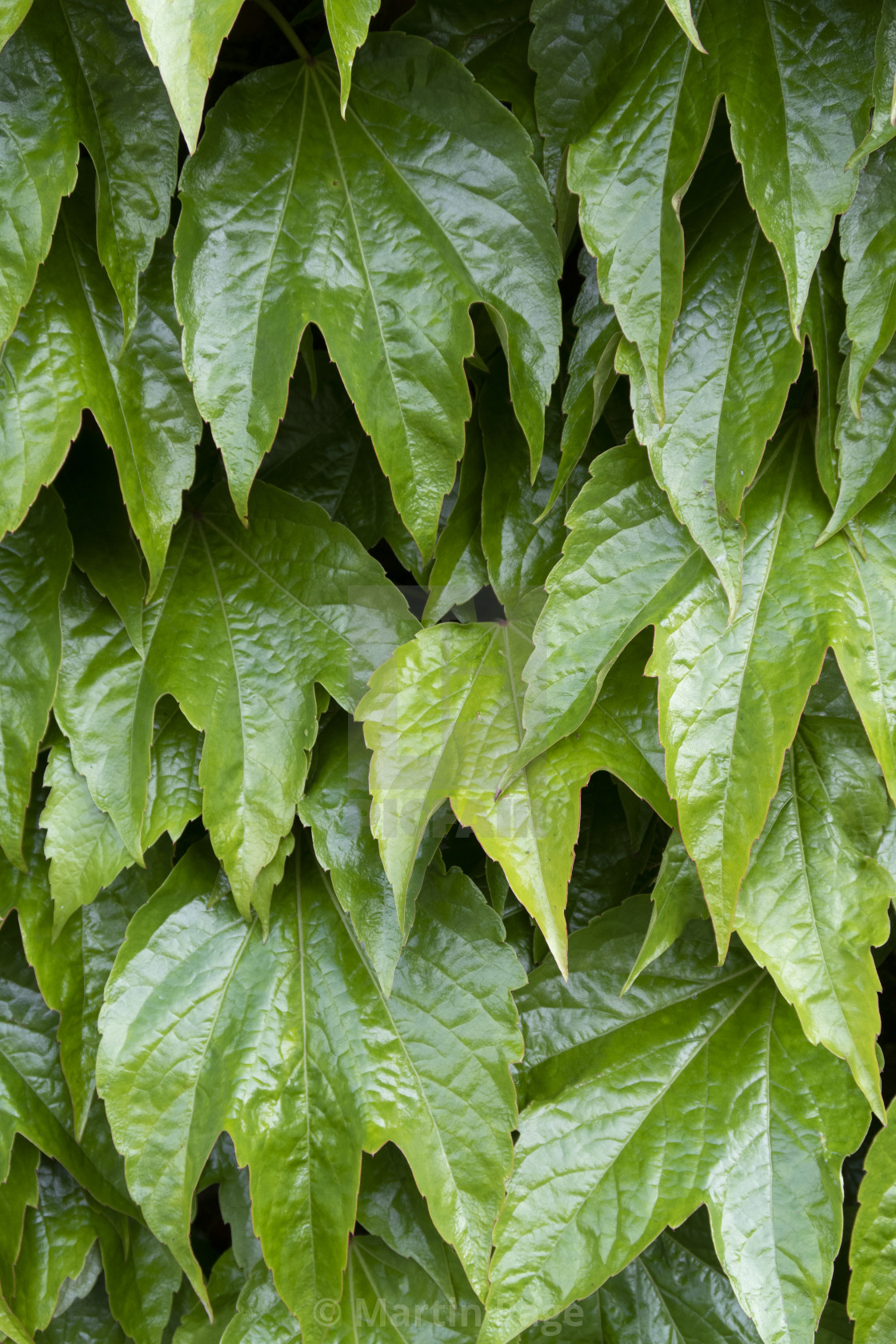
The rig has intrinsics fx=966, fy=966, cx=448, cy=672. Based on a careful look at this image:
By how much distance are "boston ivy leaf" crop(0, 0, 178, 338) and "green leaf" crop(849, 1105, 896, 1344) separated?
0.79 meters

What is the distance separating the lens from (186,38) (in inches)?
19.8

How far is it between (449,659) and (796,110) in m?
0.41

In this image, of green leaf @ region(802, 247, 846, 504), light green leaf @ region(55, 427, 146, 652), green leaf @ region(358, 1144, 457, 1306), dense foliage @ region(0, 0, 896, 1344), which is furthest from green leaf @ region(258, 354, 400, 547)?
green leaf @ region(358, 1144, 457, 1306)

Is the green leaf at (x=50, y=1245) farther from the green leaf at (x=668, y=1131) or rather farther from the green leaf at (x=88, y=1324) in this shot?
the green leaf at (x=668, y=1131)

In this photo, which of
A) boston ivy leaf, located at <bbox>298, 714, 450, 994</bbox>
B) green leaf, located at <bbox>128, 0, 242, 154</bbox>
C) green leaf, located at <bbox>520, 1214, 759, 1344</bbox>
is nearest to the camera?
green leaf, located at <bbox>128, 0, 242, 154</bbox>

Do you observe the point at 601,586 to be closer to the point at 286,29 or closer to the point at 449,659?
the point at 449,659

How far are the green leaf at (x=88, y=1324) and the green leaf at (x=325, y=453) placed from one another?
0.75 meters

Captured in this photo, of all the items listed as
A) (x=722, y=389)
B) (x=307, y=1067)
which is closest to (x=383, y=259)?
(x=722, y=389)

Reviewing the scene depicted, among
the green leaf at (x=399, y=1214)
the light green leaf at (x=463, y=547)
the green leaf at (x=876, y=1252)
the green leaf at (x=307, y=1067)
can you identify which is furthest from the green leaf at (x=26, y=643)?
the green leaf at (x=876, y=1252)

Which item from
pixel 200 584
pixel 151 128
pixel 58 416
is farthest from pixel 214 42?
pixel 200 584

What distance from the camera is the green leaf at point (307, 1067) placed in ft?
2.38

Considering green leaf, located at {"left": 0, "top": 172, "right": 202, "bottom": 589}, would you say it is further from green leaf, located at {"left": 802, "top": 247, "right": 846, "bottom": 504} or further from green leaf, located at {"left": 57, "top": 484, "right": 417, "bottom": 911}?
green leaf, located at {"left": 802, "top": 247, "right": 846, "bottom": 504}

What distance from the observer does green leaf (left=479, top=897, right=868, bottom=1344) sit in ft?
2.29

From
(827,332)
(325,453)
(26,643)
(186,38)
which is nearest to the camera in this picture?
(186,38)
